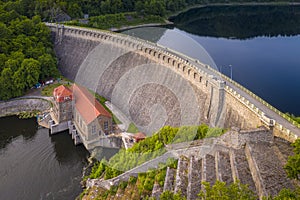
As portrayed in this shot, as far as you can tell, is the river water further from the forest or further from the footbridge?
the footbridge

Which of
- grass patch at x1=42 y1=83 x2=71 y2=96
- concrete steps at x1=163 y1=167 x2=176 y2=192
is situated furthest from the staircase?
grass patch at x1=42 y1=83 x2=71 y2=96

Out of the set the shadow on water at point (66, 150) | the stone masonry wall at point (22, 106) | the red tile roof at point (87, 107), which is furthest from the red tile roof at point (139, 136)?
the stone masonry wall at point (22, 106)

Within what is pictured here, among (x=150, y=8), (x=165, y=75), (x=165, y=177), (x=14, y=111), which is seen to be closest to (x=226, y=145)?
(x=165, y=177)

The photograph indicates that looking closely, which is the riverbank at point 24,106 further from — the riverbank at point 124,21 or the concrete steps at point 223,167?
the riverbank at point 124,21

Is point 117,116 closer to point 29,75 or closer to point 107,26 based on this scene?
point 29,75

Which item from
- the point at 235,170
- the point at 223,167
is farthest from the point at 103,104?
the point at 235,170

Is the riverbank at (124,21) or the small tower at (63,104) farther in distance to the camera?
the riverbank at (124,21)
